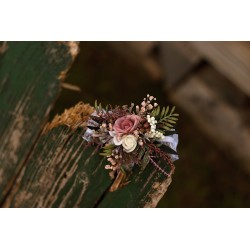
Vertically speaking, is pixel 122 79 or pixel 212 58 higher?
pixel 212 58

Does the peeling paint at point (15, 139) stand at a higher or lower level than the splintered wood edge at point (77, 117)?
lower

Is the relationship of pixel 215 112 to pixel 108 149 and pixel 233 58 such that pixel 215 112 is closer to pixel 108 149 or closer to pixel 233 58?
pixel 233 58

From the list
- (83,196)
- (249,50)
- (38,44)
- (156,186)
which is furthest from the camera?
(249,50)

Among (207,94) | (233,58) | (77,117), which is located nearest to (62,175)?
(77,117)

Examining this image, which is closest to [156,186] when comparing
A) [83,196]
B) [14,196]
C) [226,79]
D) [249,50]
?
Result: [83,196]

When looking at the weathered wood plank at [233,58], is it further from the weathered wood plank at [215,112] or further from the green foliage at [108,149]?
the green foliage at [108,149]

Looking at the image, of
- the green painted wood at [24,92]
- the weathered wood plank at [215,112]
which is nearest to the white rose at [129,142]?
the green painted wood at [24,92]

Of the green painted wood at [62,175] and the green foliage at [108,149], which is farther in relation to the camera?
the green painted wood at [62,175]

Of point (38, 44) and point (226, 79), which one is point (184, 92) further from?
point (38, 44)
